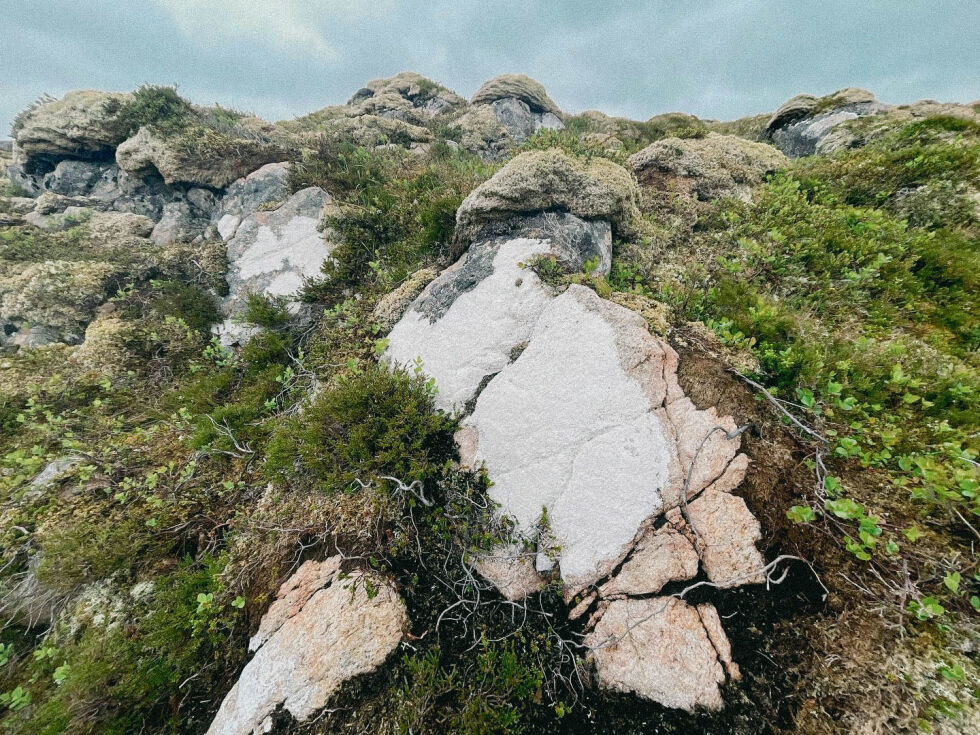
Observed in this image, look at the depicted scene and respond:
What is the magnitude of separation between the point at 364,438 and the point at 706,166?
768 centimetres

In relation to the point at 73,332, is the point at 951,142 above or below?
above

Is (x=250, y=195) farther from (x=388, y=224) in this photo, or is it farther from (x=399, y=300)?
(x=399, y=300)

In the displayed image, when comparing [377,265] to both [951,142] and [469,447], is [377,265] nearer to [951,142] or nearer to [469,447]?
[469,447]

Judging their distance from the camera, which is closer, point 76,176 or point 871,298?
point 871,298

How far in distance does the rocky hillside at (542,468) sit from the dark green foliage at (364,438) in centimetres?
4

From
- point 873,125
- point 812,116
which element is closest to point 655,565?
point 873,125

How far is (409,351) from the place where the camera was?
4855 mm

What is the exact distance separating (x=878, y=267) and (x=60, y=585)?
34.6ft

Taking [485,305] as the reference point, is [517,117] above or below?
above

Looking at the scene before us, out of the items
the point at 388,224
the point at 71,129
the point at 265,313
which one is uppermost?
the point at 71,129

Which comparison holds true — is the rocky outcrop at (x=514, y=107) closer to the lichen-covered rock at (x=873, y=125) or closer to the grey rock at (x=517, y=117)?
the grey rock at (x=517, y=117)

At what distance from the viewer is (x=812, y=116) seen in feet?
32.3

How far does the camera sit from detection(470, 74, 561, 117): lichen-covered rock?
23906 millimetres

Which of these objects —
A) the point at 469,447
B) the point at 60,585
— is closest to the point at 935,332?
the point at 469,447
